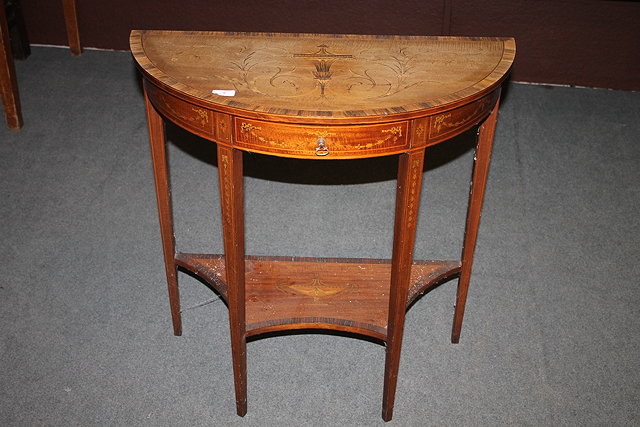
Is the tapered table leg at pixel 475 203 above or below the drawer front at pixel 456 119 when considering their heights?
below

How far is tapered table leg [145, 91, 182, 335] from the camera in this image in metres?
2.12

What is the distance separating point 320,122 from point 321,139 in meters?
0.05

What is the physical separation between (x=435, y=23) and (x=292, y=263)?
Answer: 1.84 meters

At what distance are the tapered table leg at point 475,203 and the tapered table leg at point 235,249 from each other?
0.68 meters

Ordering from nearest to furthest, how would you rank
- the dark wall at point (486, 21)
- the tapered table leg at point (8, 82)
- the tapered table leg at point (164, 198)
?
the tapered table leg at point (164, 198) → the tapered table leg at point (8, 82) → the dark wall at point (486, 21)

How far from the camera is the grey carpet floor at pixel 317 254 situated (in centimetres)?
227

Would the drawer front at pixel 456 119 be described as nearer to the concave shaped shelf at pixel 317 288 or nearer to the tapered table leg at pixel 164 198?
the concave shaped shelf at pixel 317 288

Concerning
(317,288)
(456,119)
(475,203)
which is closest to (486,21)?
(475,203)

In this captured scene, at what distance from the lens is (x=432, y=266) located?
2.39 meters

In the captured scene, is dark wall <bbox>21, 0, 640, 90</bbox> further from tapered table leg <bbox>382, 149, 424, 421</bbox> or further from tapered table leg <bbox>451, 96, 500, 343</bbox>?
tapered table leg <bbox>382, 149, 424, 421</bbox>

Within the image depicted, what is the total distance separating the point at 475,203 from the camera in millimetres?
2229

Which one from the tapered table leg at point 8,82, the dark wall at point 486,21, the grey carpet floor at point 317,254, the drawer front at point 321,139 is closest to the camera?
the drawer front at point 321,139

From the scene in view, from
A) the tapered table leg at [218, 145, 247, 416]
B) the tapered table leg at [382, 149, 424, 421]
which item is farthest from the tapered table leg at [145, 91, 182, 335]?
the tapered table leg at [382, 149, 424, 421]

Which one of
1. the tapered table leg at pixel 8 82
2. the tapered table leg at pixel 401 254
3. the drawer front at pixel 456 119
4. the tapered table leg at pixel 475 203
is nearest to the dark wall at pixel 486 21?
the tapered table leg at pixel 8 82
